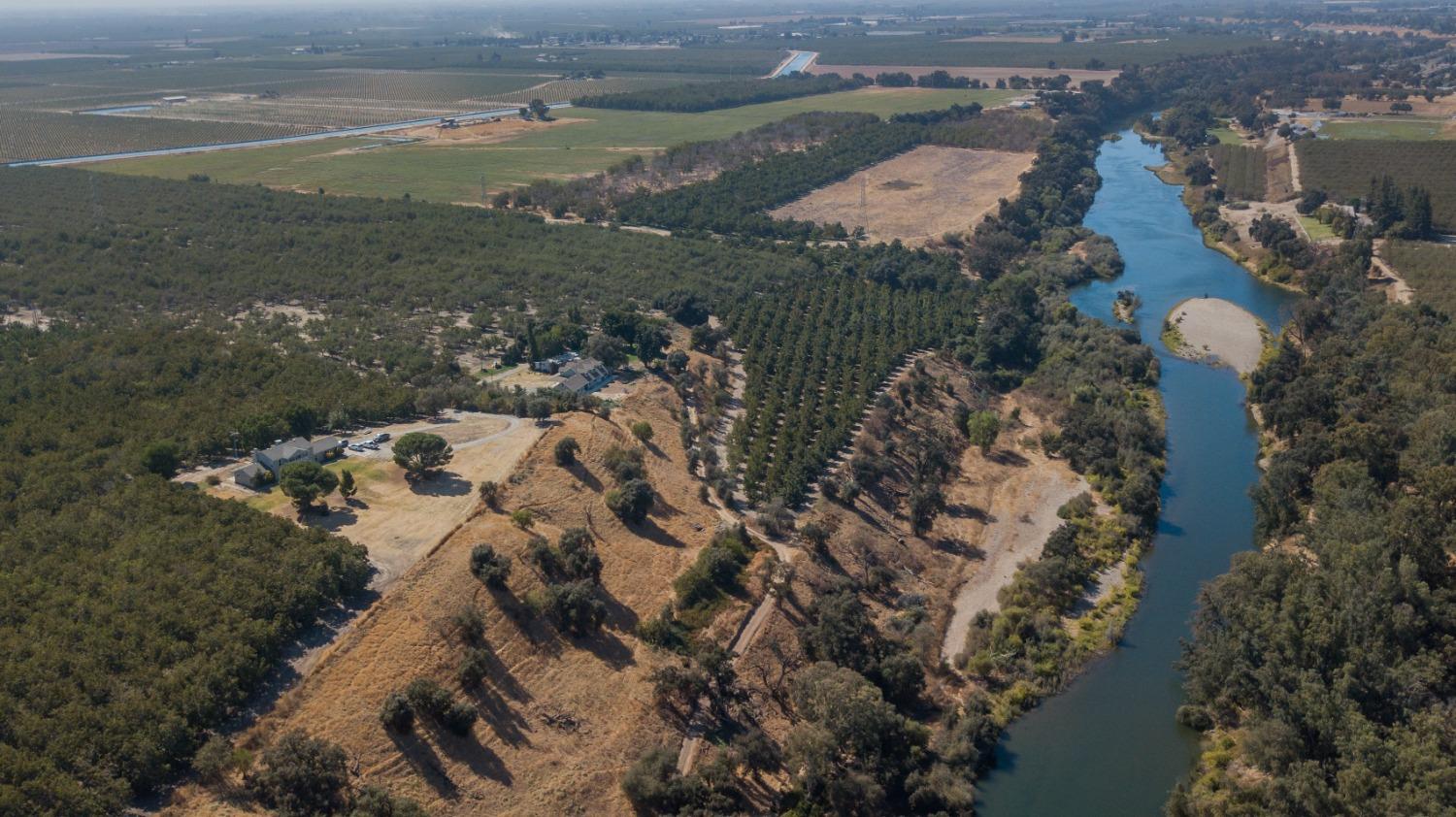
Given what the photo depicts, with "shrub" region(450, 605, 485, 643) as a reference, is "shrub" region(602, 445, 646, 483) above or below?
above

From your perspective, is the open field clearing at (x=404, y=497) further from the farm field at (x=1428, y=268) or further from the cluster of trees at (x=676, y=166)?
the farm field at (x=1428, y=268)

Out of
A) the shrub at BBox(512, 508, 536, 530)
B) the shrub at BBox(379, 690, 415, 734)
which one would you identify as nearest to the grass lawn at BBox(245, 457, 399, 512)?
the shrub at BBox(512, 508, 536, 530)

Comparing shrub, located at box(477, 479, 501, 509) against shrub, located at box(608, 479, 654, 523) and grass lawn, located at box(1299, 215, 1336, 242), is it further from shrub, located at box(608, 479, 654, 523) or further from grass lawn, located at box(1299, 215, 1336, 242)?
grass lawn, located at box(1299, 215, 1336, 242)

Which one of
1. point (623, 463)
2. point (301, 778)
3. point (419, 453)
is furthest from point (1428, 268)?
point (301, 778)

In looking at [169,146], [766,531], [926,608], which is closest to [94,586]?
[766,531]

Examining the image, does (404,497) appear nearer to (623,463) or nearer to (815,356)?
(623,463)
